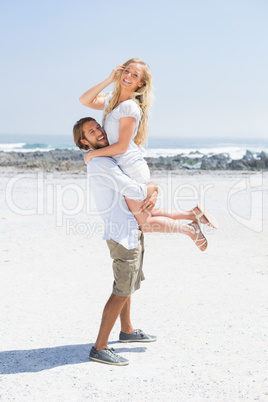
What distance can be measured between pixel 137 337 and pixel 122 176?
1443 millimetres

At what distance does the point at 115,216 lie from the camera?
11.5 ft

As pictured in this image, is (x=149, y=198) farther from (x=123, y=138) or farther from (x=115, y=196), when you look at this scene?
(x=123, y=138)

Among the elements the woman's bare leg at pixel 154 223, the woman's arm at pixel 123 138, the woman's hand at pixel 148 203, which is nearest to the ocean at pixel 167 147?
the woman's bare leg at pixel 154 223

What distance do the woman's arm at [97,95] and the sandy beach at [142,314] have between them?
1.89 metres

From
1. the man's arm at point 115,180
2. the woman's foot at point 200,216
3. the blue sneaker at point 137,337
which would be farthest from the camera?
the blue sneaker at point 137,337

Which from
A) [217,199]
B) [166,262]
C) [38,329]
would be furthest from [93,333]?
[217,199]

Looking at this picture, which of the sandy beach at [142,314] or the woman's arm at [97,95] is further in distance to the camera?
the woman's arm at [97,95]

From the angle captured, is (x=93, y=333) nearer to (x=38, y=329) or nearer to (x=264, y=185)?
(x=38, y=329)

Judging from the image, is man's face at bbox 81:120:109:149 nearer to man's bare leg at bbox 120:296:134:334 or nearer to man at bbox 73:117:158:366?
man at bbox 73:117:158:366

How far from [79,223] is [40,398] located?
18.9 ft

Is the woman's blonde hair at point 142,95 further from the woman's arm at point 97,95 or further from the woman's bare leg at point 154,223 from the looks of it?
the woman's bare leg at point 154,223

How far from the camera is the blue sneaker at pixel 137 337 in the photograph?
4070mm

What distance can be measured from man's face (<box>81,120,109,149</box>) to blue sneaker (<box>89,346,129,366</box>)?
149 centimetres

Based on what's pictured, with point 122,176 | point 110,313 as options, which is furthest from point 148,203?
point 110,313
